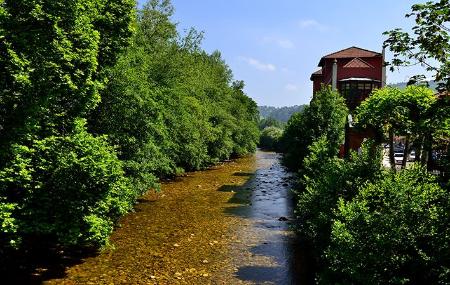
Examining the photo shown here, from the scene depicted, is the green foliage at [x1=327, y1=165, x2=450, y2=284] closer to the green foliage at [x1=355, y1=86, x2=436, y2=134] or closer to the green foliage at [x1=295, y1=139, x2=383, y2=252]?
the green foliage at [x1=295, y1=139, x2=383, y2=252]

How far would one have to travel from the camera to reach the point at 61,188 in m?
12.0

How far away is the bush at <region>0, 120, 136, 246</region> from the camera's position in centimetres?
1161

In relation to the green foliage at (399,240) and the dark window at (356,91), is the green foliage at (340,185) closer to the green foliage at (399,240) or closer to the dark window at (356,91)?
the green foliage at (399,240)

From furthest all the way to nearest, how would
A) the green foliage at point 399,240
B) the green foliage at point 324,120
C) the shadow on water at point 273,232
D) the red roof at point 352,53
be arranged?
the red roof at point 352,53 → the green foliage at point 324,120 → the shadow on water at point 273,232 → the green foliage at point 399,240

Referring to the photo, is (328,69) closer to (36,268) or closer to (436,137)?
(436,137)

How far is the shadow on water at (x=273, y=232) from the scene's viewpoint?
1359 centimetres

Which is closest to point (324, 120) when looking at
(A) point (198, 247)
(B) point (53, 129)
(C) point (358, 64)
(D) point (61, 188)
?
(C) point (358, 64)

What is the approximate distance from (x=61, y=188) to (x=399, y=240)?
999 cm

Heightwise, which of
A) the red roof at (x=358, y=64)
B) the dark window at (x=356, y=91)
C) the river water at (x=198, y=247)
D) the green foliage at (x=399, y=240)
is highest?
the red roof at (x=358, y=64)

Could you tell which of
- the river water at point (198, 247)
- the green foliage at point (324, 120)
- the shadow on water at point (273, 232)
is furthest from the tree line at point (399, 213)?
the green foliage at point (324, 120)

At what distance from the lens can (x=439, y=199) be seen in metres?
8.45

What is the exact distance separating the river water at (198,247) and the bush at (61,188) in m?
1.88

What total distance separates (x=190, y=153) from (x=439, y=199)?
95.3 feet

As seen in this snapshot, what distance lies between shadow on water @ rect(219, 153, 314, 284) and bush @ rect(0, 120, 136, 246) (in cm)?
581
